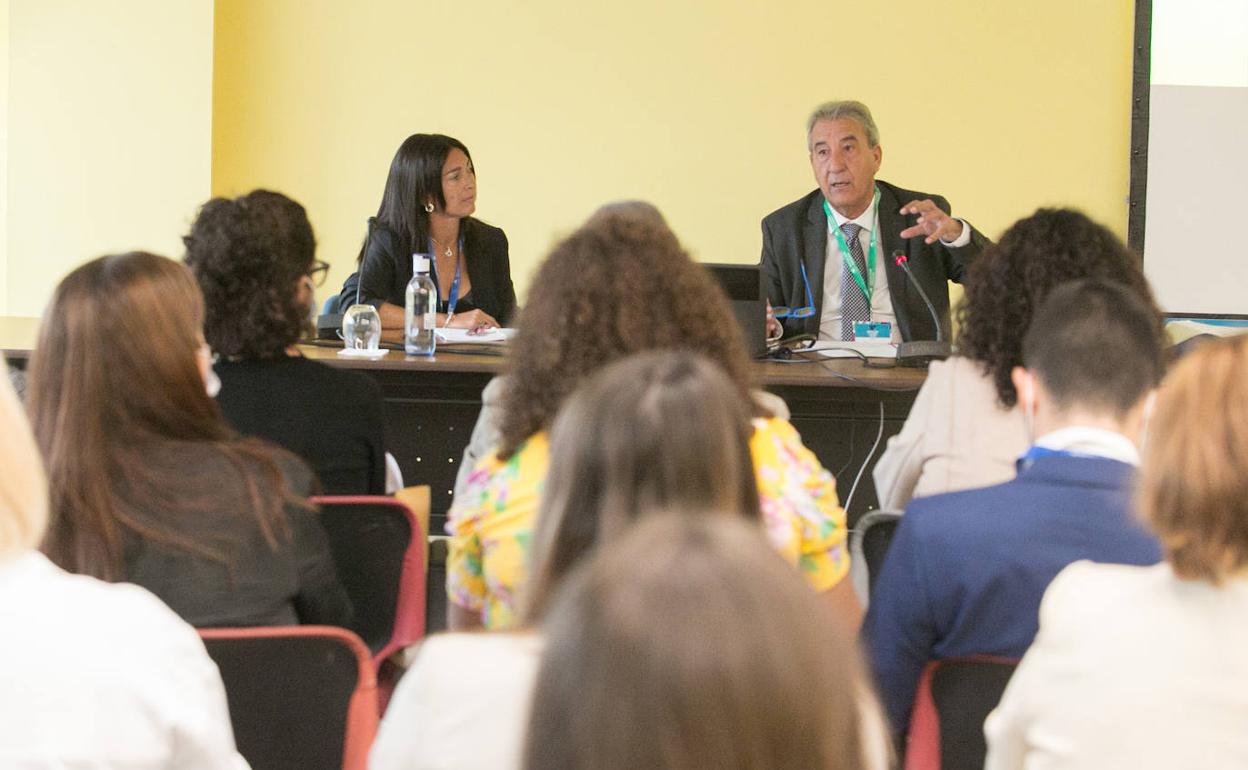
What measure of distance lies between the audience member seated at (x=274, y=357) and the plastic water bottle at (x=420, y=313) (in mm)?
993

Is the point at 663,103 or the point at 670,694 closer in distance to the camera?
the point at 670,694

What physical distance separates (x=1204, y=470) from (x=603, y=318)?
843 millimetres

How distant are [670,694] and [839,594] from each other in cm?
127

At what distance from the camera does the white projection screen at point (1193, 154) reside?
5859 mm

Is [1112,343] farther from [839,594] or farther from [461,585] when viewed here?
[461,585]

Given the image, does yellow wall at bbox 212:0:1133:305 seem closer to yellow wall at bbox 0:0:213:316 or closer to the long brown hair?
yellow wall at bbox 0:0:213:316

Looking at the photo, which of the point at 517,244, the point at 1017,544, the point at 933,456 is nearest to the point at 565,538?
the point at 1017,544

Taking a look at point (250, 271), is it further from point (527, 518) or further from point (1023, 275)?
point (1023, 275)

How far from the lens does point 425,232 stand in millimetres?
4637

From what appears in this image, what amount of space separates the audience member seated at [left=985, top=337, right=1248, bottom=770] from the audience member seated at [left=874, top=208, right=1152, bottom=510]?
1.15 m

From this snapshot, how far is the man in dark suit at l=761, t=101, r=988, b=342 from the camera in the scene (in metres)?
4.70

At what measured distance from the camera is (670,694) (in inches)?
24.9

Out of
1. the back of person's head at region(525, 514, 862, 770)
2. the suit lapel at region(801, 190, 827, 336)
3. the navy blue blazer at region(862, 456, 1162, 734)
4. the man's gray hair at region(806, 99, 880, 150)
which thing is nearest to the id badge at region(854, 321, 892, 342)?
the suit lapel at region(801, 190, 827, 336)

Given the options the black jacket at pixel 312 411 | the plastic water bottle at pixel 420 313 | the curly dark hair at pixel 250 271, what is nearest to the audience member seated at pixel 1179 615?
the black jacket at pixel 312 411
